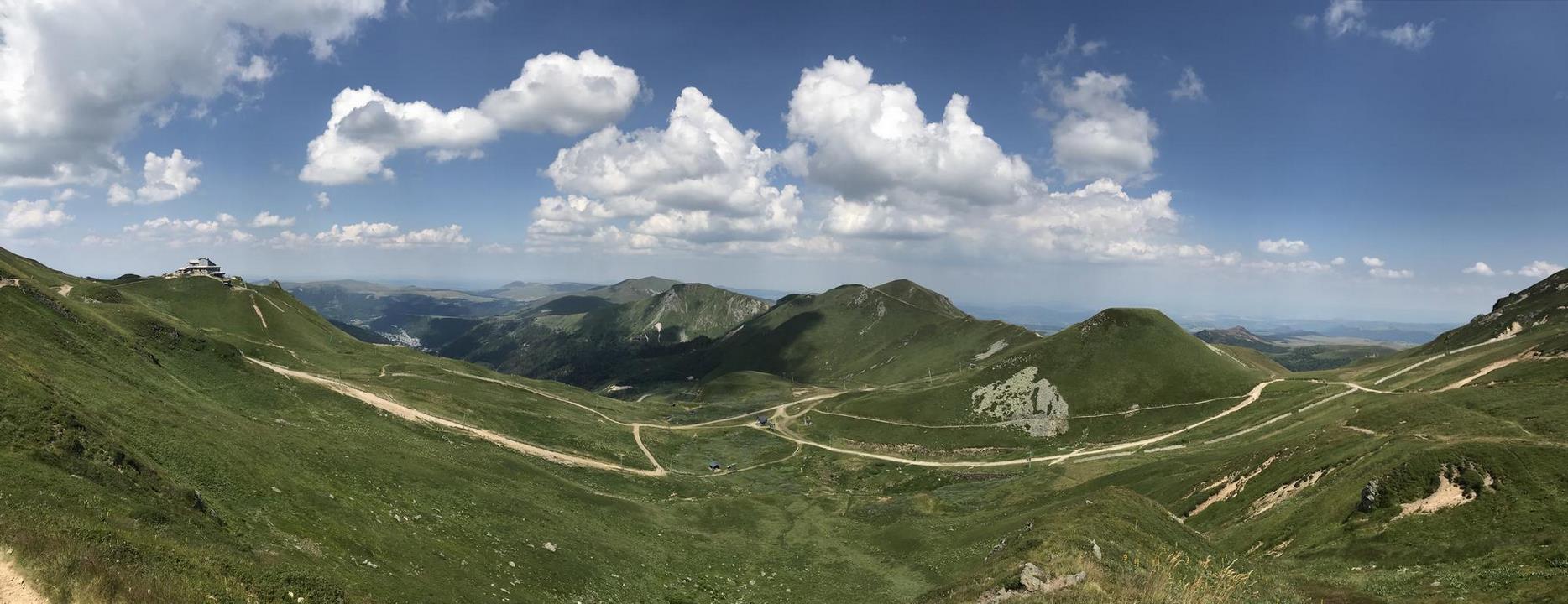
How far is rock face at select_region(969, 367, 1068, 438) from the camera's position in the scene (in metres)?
133

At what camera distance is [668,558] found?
51969 millimetres

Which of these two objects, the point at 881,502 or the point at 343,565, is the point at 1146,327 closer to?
the point at 881,502

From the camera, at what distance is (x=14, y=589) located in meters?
16.0

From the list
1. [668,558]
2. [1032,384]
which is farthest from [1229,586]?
[1032,384]

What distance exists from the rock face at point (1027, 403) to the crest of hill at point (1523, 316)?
10073 cm

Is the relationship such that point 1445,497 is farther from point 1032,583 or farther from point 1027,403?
point 1027,403

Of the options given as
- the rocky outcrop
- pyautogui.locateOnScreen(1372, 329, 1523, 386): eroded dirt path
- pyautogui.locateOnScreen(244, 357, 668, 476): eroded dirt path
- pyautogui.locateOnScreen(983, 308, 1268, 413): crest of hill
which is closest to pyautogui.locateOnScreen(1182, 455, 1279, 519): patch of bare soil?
the rocky outcrop

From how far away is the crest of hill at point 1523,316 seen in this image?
476ft

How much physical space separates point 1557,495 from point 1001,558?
129 ft

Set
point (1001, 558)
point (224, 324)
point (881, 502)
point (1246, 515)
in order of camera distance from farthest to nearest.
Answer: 1. point (224, 324)
2. point (881, 502)
3. point (1246, 515)
4. point (1001, 558)

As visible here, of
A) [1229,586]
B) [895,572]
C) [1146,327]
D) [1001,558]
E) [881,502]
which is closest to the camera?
[1229,586]

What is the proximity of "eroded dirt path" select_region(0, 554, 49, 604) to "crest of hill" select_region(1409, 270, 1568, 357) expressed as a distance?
211745 mm

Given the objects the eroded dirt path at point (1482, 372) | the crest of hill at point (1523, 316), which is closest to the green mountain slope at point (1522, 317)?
the crest of hill at point (1523, 316)

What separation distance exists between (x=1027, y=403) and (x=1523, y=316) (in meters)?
133
